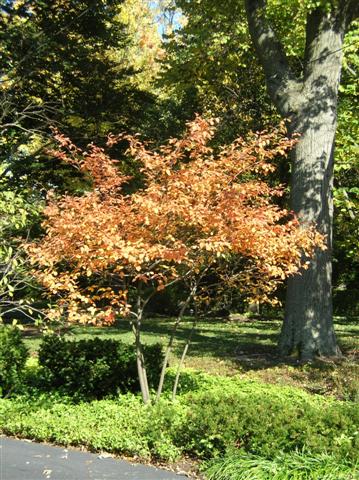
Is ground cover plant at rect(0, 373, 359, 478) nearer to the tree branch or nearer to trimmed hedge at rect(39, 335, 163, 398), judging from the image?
trimmed hedge at rect(39, 335, 163, 398)

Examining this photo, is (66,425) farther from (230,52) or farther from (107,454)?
(230,52)

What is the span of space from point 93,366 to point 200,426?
2752 millimetres

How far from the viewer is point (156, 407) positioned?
18.7 feet

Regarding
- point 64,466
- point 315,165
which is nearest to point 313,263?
point 315,165

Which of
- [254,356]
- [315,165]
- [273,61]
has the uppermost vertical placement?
[273,61]

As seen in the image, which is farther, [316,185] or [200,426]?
[316,185]

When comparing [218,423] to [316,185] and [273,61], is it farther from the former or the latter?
[273,61]

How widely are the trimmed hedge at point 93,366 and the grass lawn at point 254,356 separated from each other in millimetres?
348

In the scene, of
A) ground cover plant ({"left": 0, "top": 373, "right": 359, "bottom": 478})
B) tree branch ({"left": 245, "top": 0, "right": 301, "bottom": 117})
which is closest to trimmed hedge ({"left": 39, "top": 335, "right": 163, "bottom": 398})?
ground cover plant ({"left": 0, "top": 373, "right": 359, "bottom": 478})

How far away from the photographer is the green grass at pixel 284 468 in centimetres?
432

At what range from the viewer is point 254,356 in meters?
10.8

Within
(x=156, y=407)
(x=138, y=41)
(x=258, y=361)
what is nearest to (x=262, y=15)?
(x=258, y=361)

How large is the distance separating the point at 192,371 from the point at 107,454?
3.82m

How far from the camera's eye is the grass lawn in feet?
27.1
